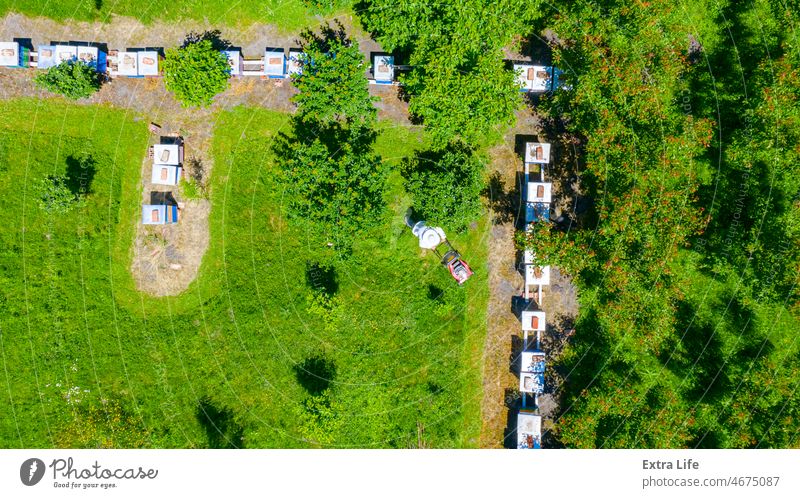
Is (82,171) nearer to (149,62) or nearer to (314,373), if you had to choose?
(149,62)

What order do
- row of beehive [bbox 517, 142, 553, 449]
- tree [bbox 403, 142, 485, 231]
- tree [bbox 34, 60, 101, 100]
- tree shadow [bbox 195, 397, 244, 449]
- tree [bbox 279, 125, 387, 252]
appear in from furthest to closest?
1. tree shadow [bbox 195, 397, 244, 449]
2. row of beehive [bbox 517, 142, 553, 449]
3. tree [bbox 34, 60, 101, 100]
4. tree [bbox 403, 142, 485, 231]
5. tree [bbox 279, 125, 387, 252]

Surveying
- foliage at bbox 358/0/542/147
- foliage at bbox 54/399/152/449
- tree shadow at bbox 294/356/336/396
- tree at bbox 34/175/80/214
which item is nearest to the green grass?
foliage at bbox 358/0/542/147

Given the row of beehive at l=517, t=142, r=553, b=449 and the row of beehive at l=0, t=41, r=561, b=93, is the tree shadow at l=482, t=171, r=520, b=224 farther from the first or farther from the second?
the row of beehive at l=0, t=41, r=561, b=93

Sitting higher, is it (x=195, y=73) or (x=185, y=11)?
(x=185, y=11)

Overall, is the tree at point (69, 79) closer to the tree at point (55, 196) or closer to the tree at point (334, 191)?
the tree at point (55, 196)

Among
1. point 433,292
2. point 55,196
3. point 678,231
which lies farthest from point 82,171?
point 678,231

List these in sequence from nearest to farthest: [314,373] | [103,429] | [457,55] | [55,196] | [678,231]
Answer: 1. [678,231]
2. [457,55]
3. [55,196]
4. [103,429]
5. [314,373]

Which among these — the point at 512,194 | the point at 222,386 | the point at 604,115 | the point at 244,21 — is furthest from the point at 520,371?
the point at 244,21

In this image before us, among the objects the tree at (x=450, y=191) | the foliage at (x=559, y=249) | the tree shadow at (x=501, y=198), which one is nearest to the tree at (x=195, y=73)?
the tree at (x=450, y=191)
